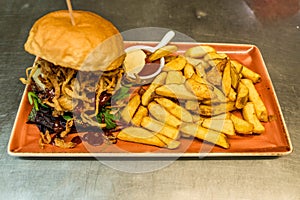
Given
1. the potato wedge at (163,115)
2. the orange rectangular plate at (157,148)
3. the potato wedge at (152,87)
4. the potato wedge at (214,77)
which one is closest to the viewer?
the orange rectangular plate at (157,148)

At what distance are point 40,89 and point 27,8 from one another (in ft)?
5.97

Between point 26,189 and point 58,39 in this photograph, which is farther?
point 26,189

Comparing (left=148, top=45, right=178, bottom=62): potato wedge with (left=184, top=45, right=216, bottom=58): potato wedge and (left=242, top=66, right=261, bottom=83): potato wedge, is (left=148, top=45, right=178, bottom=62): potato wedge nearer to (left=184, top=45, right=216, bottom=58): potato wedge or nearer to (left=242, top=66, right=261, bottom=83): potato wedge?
(left=184, top=45, right=216, bottom=58): potato wedge

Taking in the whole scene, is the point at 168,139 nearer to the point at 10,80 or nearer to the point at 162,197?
the point at 162,197

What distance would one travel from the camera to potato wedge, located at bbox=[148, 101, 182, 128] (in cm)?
216

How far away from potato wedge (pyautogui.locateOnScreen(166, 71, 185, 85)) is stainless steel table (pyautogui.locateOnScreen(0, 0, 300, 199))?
1.82ft

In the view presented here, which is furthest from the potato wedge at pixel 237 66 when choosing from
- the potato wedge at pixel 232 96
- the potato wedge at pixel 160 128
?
the potato wedge at pixel 160 128

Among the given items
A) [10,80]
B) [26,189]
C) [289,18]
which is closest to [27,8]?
[10,80]

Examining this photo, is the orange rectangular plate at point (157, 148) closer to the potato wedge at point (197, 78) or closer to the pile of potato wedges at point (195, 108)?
the pile of potato wedges at point (195, 108)

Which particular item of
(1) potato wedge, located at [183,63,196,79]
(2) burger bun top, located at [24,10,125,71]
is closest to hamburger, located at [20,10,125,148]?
(2) burger bun top, located at [24,10,125,71]

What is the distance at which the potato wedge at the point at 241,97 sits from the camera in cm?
230

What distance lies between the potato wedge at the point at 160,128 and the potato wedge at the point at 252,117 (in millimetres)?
516

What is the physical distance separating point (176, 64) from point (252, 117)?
26.4 inches

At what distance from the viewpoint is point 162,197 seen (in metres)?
2.09
